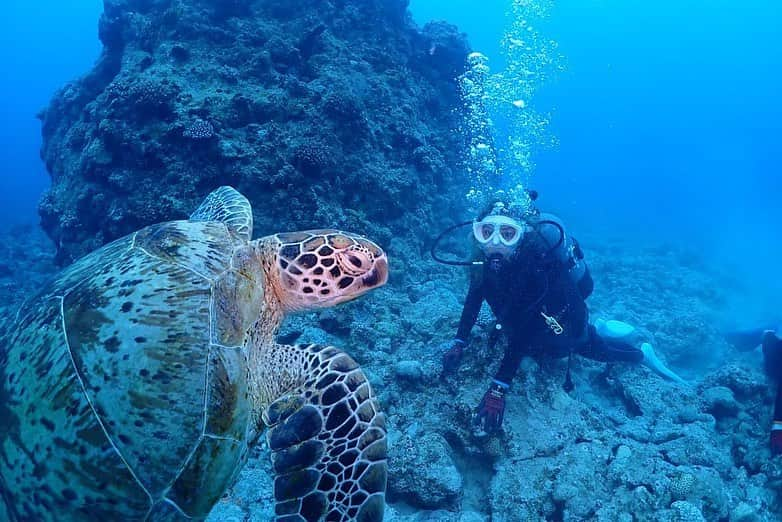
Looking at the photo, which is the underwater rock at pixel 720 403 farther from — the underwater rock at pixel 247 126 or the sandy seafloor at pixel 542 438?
the underwater rock at pixel 247 126

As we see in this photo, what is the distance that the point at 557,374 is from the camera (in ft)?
13.1

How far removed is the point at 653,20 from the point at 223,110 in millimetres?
114404

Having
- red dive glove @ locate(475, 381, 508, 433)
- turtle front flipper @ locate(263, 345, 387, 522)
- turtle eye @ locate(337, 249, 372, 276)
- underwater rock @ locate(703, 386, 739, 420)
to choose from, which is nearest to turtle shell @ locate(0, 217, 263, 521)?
turtle front flipper @ locate(263, 345, 387, 522)

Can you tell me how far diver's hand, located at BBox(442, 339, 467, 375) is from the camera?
3654mm

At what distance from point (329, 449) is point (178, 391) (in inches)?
26.9

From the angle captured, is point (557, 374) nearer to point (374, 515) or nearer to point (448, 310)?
point (448, 310)

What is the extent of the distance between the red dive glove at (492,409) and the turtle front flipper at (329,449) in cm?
146

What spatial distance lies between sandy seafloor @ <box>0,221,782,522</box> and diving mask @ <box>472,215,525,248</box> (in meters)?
0.90

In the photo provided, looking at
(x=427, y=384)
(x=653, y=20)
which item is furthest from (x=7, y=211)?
(x=653, y=20)

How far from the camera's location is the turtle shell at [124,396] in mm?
1457

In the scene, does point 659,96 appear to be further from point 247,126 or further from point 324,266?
point 324,266

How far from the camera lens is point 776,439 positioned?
3289 mm

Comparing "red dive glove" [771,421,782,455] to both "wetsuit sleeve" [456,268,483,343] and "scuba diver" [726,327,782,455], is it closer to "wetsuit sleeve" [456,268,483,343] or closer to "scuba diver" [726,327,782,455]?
"scuba diver" [726,327,782,455]

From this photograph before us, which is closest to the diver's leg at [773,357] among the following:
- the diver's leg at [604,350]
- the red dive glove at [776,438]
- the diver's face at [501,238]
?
the red dive glove at [776,438]
